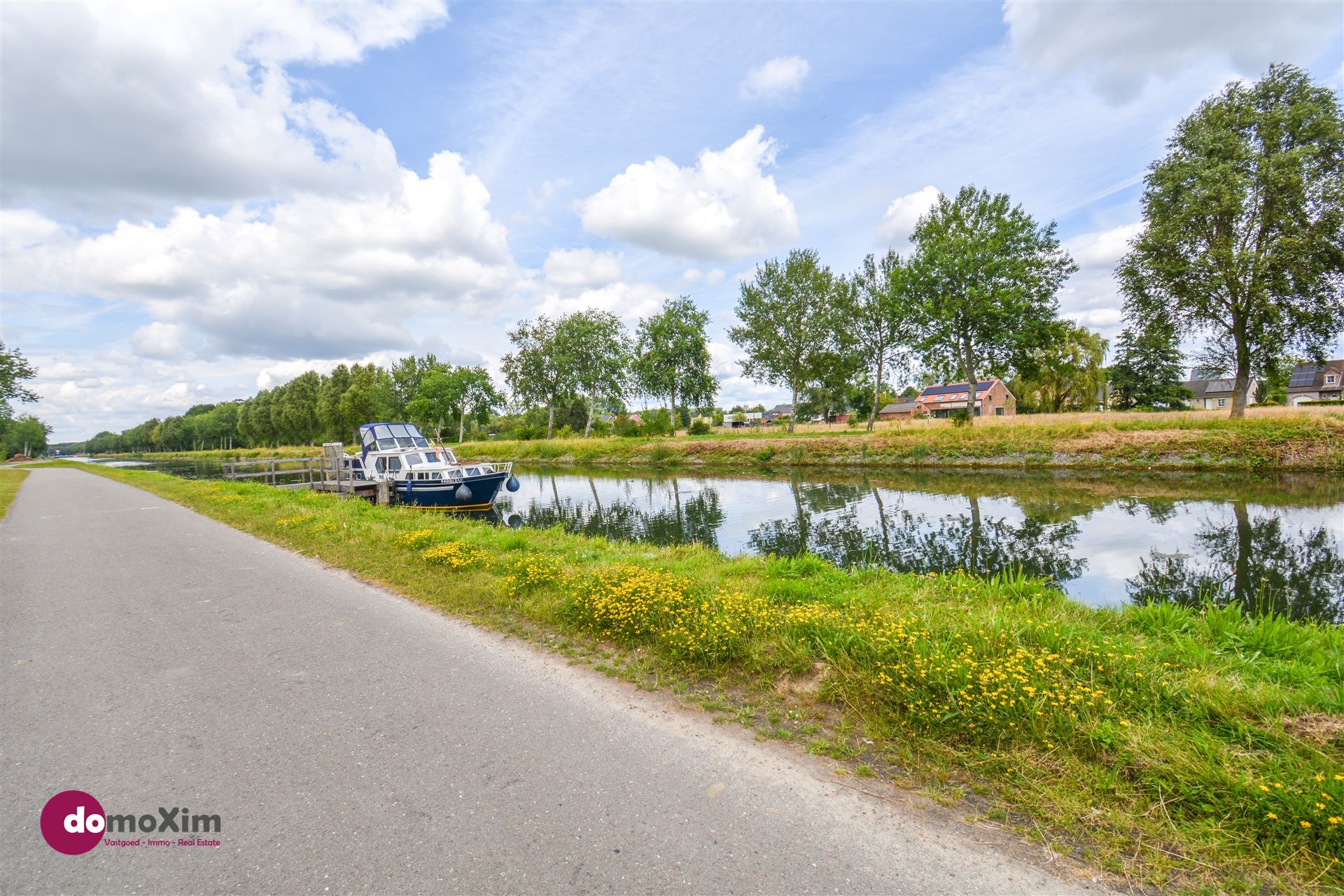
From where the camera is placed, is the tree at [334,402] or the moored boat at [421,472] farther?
the tree at [334,402]

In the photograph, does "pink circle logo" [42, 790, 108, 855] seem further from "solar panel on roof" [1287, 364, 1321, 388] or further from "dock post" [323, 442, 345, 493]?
"solar panel on roof" [1287, 364, 1321, 388]

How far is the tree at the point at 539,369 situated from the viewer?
60647mm

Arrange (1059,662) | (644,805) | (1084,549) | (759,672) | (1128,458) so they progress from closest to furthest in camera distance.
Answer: (644,805) → (1059,662) → (759,672) → (1084,549) → (1128,458)

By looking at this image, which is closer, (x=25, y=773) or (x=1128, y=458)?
(x=25, y=773)

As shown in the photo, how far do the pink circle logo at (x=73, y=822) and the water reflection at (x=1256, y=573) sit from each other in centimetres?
996

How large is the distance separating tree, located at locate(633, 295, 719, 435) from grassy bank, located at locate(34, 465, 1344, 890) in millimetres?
48763

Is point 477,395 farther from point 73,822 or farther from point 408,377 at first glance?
point 73,822

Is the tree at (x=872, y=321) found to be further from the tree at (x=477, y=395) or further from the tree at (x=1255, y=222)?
the tree at (x=477, y=395)

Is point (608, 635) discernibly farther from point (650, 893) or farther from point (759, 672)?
point (650, 893)

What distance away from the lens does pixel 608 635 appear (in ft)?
19.4

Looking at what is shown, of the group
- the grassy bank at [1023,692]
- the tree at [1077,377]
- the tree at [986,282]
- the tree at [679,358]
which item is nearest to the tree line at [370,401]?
the tree at [679,358]

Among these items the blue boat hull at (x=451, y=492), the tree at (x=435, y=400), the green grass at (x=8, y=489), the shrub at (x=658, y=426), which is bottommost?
the blue boat hull at (x=451, y=492)

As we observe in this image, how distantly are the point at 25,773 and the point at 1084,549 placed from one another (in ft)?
49.8

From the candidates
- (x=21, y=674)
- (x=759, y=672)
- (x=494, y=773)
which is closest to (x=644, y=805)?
(x=494, y=773)
